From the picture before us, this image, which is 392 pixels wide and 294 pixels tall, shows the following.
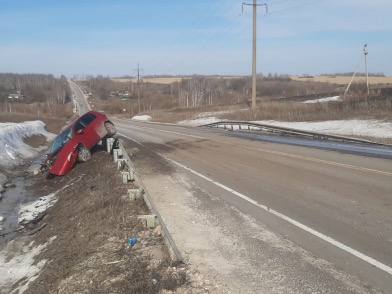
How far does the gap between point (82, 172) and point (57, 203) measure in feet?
10.8

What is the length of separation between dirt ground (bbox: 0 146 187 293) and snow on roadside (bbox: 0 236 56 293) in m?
0.22

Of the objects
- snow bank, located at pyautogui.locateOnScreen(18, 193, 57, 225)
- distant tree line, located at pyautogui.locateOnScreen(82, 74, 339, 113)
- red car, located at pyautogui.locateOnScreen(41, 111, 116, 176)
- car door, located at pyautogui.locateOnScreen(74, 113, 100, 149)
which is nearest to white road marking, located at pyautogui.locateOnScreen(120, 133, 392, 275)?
snow bank, located at pyautogui.locateOnScreen(18, 193, 57, 225)

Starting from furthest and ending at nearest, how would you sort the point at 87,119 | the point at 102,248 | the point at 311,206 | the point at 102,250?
the point at 87,119
the point at 311,206
the point at 102,248
the point at 102,250

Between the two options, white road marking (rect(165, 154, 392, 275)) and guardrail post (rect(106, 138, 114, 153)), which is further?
guardrail post (rect(106, 138, 114, 153))

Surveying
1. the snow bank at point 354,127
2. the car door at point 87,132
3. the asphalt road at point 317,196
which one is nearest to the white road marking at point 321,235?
the asphalt road at point 317,196

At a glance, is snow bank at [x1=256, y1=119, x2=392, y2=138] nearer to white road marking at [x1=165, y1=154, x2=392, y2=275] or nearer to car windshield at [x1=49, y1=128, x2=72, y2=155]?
car windshield at [x1=49, y1=128, x2=72, y2=155]

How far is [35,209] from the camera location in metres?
15.3

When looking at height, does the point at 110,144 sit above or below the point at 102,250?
above

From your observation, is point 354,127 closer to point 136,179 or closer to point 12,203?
point 12,203

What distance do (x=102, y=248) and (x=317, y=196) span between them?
4.32 metres

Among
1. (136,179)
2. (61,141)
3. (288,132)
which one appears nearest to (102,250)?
(136,179)

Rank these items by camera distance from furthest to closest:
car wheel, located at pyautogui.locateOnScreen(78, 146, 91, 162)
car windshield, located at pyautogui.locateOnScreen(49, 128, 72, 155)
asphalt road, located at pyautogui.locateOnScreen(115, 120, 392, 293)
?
car windshield, located at pyautogui.locateOnScreen(49, 128, 72, 155) → car wheel, located at pyautogui.locateOnScreen(78, 146, 91, 162) → asphalt road, located at pyautogui.locateOnScreen(115, 120, 392, 293)

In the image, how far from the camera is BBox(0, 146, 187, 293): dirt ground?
6.33 m

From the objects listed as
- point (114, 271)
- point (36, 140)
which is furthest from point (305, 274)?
point (36, 140)
